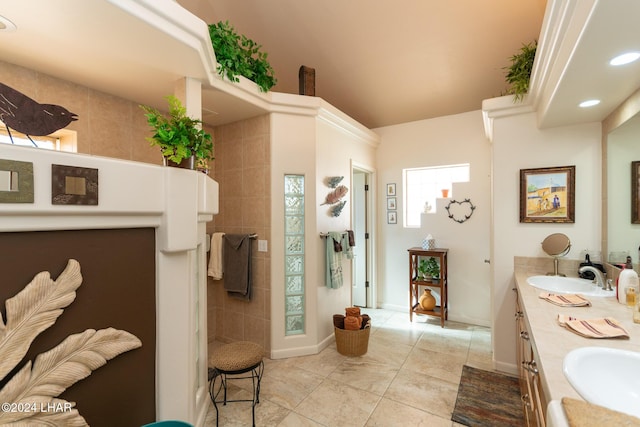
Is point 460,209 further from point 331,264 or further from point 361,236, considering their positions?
point 331,264

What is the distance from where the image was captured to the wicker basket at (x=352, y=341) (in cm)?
283

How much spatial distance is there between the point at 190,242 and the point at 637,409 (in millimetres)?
1914

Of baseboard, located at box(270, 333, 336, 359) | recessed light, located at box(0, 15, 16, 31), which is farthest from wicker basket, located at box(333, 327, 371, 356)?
recessed light, located at box(0, 15, 16, 31)

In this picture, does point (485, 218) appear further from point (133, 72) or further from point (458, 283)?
point (133, 72)

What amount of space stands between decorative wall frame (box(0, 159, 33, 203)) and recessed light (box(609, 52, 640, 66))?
103 inches

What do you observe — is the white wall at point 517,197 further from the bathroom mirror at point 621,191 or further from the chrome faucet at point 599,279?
the chrome faucet at point 599,279

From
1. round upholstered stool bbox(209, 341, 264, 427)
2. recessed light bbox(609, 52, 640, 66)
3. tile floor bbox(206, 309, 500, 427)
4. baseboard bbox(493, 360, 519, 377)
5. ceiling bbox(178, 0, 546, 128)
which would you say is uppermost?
ceiling bbox(178, 0, 546, 128)

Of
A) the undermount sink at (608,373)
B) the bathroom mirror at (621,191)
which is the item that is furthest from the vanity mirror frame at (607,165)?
the undermount sink at (608,373)

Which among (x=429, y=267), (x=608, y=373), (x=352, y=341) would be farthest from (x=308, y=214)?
(x=608, y=373)

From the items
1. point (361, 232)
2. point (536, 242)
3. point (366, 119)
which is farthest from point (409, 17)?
point (361, 232)

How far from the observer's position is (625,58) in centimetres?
141

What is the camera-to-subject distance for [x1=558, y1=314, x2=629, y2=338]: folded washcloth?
1242 mm

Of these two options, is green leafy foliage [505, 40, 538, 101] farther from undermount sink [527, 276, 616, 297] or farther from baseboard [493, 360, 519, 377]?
baseboard [493, 360, 519, 377]

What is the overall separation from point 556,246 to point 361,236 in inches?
92.5
